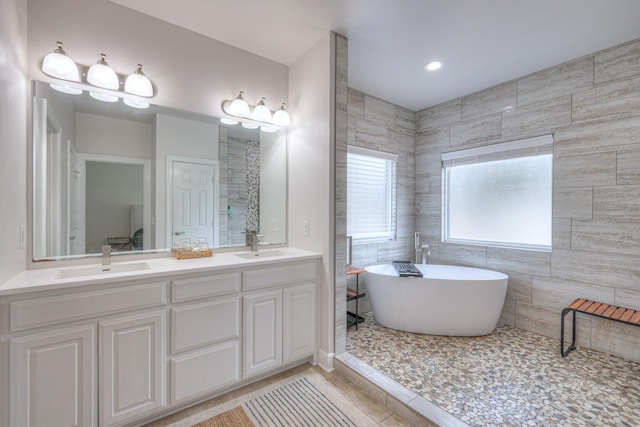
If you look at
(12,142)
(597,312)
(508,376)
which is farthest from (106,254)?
(597,312)

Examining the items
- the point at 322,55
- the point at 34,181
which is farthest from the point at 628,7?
the point at 34,181

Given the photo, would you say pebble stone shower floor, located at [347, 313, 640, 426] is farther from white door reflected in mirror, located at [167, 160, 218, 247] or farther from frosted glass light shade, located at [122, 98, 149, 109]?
frosted glass light shade, located at [122, 98, 149, 109]

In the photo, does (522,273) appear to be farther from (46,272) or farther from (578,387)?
(46,272)

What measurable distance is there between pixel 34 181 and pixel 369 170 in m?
2.94

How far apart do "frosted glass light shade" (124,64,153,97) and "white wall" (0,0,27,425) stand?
0.50m

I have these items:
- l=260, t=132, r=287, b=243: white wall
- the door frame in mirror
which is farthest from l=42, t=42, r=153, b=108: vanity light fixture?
l=260, t=132, r=287, b=243: white wall

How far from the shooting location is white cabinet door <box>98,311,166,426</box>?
152 centimetres

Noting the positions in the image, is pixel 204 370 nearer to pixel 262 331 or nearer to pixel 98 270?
pixel 262 331

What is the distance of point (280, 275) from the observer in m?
2.14

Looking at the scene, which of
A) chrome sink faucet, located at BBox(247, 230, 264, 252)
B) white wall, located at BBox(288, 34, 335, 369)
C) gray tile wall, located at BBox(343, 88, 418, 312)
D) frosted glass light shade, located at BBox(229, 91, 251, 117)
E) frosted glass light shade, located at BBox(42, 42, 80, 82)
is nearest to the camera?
frosted glass light shade, located at BBox(42, 42, 80, 82)

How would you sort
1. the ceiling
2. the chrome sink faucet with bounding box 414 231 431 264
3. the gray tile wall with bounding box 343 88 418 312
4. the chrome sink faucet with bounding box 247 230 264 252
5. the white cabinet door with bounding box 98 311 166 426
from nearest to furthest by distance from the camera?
1. the white cabinet door with bounding box 98 311 166 426
2. the ceiling
3. the chrome sink faucet with bounding box 247 230 264 252
4. the gray tile wall with bounding box 343 88 418 312
5. the chrome sink faucet with bounding box 414 231 431 264

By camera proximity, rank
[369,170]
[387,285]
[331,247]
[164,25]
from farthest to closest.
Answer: [369,170] → [387,285] → [331,247] → [164,25]

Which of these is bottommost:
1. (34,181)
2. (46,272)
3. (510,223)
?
(46,272)

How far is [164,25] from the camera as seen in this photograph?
2.12 metres
